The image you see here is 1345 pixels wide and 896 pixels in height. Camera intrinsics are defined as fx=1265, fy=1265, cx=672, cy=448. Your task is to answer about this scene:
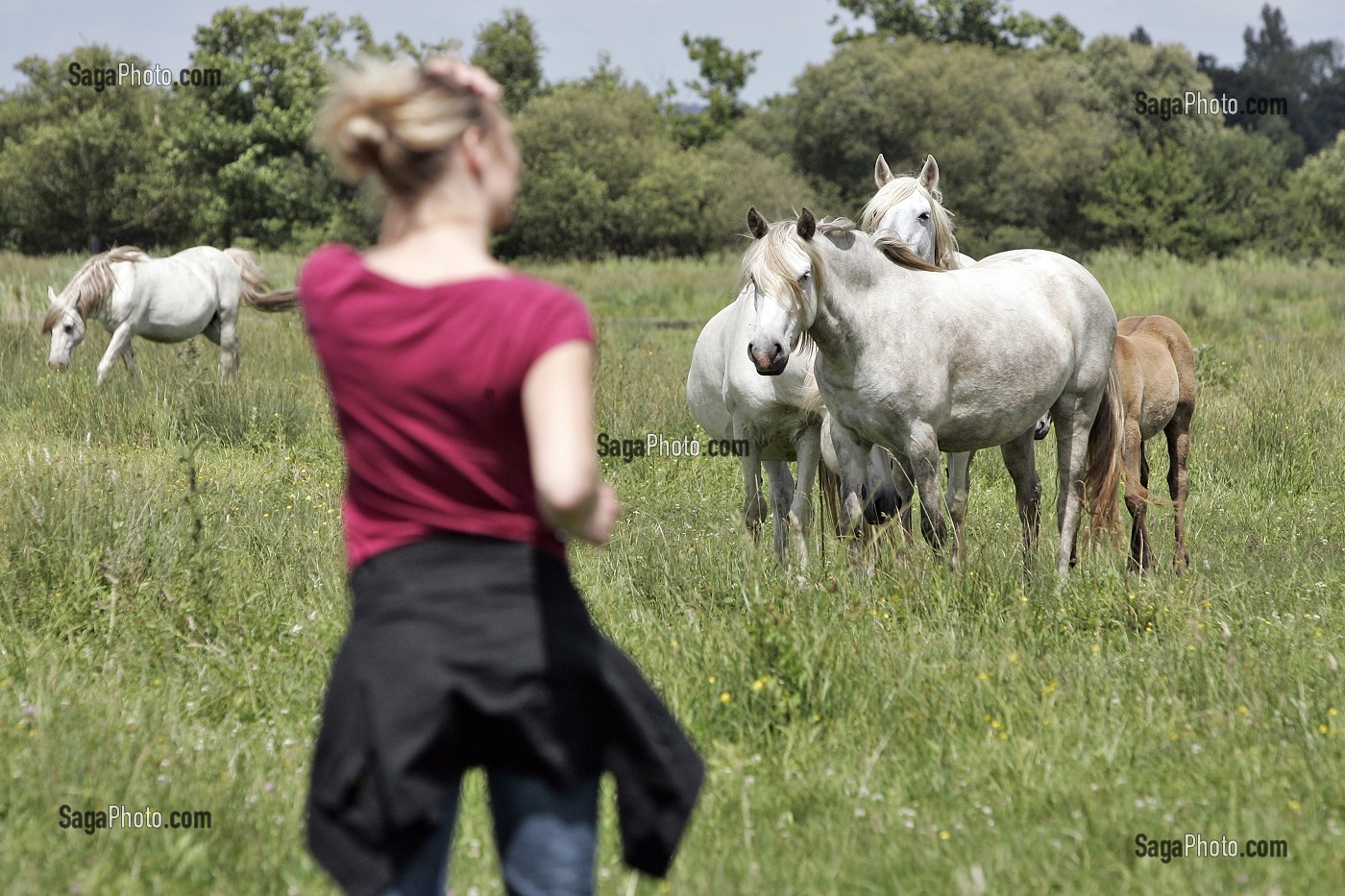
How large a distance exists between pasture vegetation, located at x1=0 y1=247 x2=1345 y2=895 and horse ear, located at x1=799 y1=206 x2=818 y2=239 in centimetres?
140

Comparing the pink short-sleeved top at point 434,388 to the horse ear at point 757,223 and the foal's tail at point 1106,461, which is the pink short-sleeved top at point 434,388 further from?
the foal's tail at point 1106,461

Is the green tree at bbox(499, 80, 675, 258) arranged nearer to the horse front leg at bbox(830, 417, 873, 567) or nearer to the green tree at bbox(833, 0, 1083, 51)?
the green tree at bbox(833, 0, 1083, 51)

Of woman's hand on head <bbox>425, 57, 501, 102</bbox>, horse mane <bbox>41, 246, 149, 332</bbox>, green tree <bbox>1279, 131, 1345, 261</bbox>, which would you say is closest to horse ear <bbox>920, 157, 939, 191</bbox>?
woman's hand on head <bbox>425, 57, 501, 102</bbox>

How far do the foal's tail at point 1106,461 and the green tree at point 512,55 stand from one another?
2105 inches

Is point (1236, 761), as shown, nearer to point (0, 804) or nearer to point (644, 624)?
point (644, 624)

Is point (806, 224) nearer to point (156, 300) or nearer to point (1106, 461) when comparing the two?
point (1106, 461)

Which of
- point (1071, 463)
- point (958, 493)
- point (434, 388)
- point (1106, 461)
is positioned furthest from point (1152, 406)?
point (434, 388)

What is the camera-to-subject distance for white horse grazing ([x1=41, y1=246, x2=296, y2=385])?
40.3 feet

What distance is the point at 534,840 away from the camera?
1.90 m

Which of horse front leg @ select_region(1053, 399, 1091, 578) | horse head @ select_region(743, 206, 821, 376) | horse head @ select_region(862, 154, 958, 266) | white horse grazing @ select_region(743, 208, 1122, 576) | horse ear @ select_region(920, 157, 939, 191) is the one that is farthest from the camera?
horse ear @ select_region(920, 157, 939, 191)

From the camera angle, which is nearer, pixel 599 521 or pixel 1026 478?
pixel 599 521

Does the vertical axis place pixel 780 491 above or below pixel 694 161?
below

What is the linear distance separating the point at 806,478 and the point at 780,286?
1811 millimetres

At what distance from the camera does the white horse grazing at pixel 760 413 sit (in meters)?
6.46
